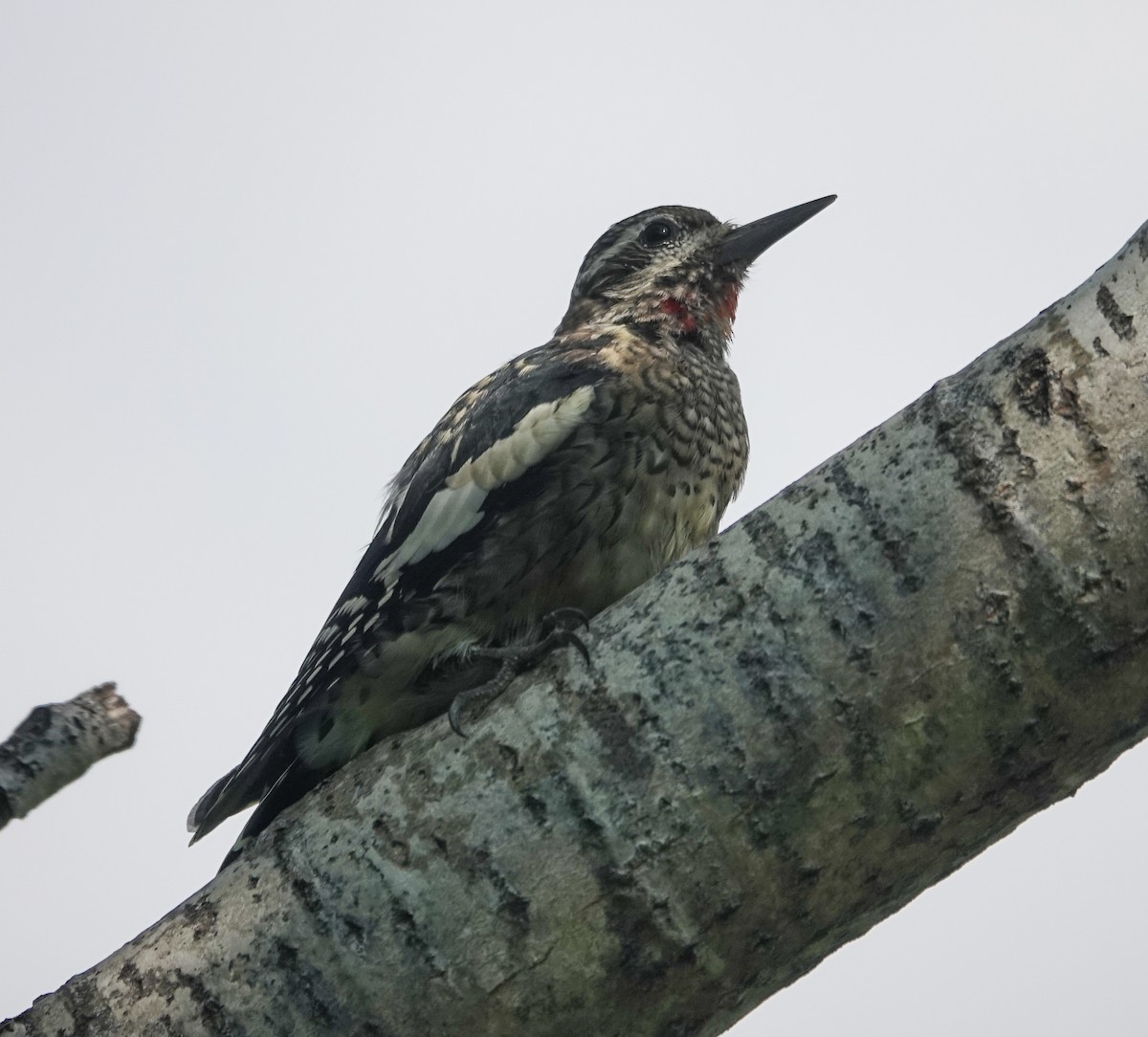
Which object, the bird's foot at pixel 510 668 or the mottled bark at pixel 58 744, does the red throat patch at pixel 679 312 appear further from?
the mottled bark at pixel 58 744

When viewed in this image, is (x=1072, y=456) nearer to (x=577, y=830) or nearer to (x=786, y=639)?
(x=786, y=639)

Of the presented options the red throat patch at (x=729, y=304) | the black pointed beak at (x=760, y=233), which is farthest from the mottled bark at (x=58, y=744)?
the black pointed beak at (x=760, y=233)

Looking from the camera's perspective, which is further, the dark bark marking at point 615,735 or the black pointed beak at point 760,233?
the black pointed beak at point 760,233

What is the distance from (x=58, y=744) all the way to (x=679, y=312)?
303cm

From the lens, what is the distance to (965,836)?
6.94ft

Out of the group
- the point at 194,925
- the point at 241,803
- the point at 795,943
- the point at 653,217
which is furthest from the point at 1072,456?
the point at 653,217

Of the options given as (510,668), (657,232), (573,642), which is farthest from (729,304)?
(573,642)

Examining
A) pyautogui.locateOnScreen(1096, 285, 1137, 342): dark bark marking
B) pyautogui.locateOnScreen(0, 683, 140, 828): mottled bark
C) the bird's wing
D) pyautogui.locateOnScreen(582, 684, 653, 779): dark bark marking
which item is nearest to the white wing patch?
the bird's wing

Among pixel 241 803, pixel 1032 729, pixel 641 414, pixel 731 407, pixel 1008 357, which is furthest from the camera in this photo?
pixel 731 407

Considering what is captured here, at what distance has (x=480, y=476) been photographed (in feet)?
12.5

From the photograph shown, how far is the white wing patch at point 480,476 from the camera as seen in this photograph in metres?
3.69

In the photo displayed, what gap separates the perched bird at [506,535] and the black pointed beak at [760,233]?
2.71 ft

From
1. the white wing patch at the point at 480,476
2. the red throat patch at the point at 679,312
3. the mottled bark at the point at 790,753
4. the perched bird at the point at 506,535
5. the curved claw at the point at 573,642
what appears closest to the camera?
the mottled bark at the point at 790,753

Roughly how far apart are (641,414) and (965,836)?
203 centimetres
